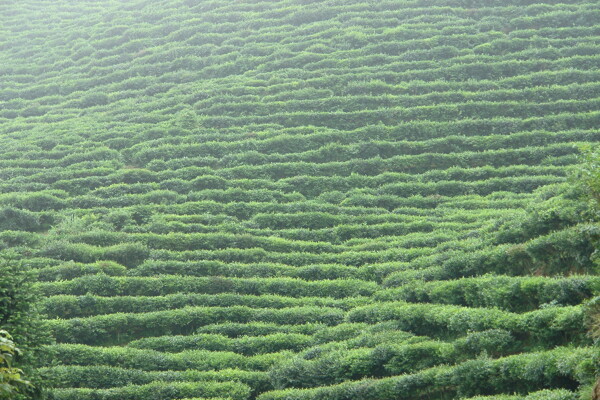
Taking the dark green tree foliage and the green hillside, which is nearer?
the dark green tree foliage

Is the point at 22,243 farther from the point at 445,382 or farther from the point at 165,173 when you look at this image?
the point at 445,382

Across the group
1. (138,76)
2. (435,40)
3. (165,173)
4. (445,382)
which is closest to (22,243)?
(165,173)

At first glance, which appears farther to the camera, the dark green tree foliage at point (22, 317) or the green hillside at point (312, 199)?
the green hillside at point (312, 199)

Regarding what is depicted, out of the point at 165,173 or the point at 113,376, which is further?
the point at 165,173

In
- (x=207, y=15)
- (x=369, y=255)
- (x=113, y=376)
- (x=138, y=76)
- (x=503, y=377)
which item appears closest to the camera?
(x=503, y=377)

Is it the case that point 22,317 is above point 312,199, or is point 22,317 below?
above

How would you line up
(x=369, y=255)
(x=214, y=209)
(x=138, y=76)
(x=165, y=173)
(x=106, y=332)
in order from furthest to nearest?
(x=138, y=76)
(x=165, y=173)
(x=214, y=209)
(x=369, y=255)
(x=106, y=332)

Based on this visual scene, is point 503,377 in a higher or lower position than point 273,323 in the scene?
higher

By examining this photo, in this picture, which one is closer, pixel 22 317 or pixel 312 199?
pixel 22 317
